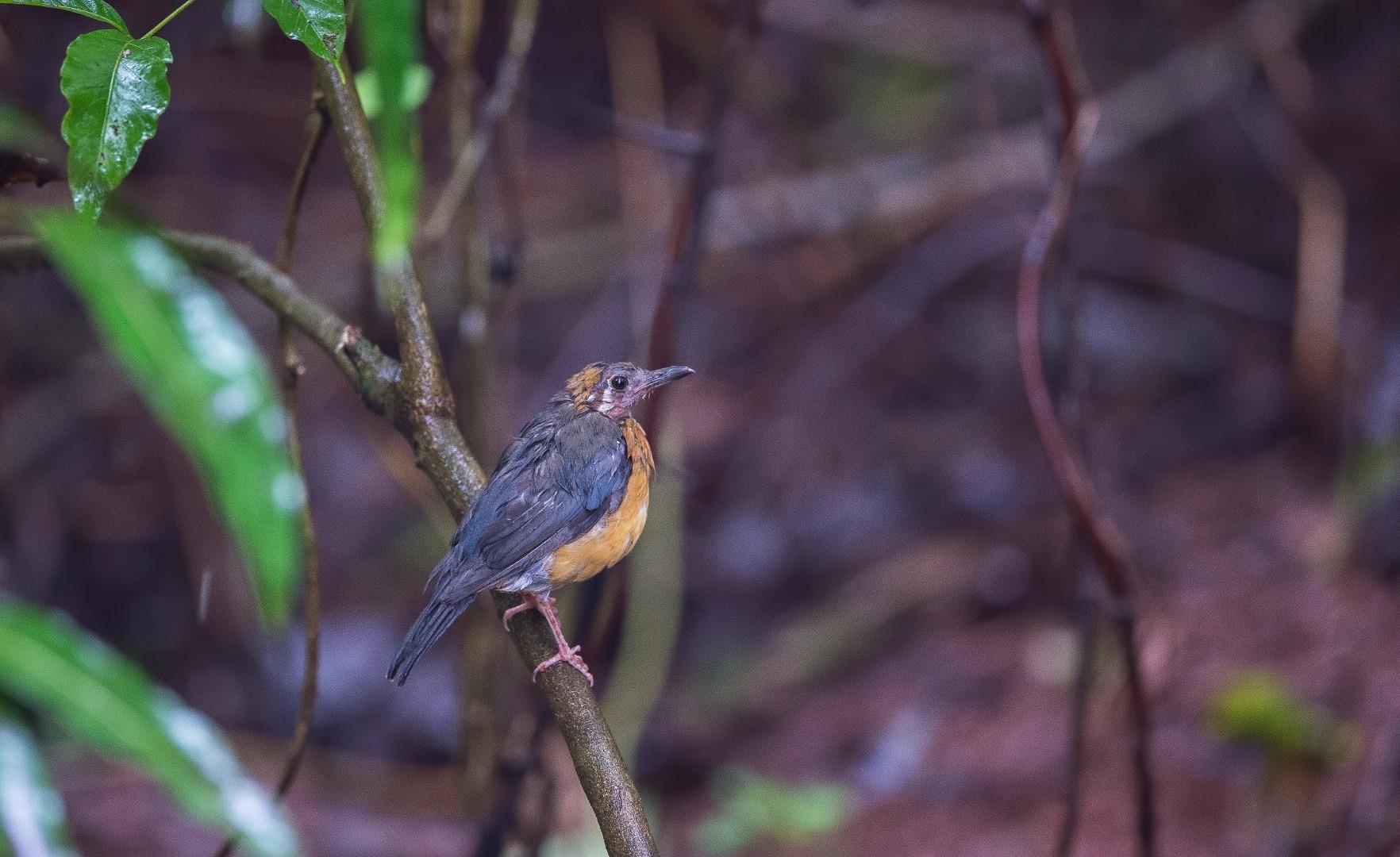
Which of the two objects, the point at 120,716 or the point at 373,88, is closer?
the point at 120,716

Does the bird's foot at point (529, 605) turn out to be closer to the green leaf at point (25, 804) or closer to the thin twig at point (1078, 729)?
the green leaf at point (25, 804)

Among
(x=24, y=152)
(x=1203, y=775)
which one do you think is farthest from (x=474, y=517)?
(x=1203, y=775)

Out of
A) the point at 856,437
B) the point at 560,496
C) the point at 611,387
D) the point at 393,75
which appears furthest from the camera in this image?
the point at 856,437

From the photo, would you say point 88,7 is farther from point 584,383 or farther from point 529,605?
point 584,383

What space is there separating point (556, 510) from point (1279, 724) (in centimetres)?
303

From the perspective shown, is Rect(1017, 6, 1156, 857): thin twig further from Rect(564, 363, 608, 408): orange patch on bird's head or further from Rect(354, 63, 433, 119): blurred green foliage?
Rect(354, 63, 433, 119): blurred green foliage

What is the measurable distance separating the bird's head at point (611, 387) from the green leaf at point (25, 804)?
165 centimetres

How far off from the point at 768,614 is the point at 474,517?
5.02 metres

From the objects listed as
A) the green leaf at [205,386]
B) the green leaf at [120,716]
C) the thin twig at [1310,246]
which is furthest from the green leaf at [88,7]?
the thin twig at [1310,246]

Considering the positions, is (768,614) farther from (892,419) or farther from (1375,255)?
(1375,255)

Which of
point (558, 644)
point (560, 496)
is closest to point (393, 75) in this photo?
point (558, 644)

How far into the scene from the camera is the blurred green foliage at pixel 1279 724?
4145mm

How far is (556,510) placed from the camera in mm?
2447

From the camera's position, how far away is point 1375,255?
6723mm
